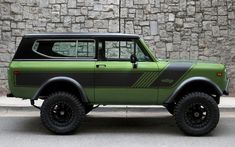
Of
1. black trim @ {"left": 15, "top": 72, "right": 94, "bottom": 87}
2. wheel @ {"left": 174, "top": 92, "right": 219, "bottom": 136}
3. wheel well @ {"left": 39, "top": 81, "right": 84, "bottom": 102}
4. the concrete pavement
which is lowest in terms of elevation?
the concrete pavement

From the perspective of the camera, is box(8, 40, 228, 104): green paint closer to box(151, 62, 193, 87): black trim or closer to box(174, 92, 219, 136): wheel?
box(151, 62, 193, 87): black trim

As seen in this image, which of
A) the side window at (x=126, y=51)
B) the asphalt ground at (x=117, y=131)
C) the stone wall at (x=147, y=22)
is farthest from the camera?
the stone wall at (x=147, y=22)

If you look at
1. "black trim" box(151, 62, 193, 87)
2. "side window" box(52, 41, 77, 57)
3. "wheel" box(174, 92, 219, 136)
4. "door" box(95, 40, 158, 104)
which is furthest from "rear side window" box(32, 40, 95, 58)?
"wheel" box(174, 92, 219, 136)

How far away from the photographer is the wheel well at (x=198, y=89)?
28.3 ft

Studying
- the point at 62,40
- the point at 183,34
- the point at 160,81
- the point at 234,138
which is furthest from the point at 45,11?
the point at 234,138

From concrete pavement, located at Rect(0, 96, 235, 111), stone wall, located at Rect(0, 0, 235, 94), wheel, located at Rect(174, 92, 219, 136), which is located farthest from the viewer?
stone wall, located at Rect(0, 0, 235, 94)

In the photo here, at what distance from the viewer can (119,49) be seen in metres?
8.80

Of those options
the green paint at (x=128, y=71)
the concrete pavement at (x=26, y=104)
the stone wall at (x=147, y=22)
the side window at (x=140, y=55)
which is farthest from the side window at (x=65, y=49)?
the stone wall at (x=147, y=22)

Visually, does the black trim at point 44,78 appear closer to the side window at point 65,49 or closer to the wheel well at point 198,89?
the side window at point 65,49

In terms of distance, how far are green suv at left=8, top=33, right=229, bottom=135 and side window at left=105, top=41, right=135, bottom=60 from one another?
20mm

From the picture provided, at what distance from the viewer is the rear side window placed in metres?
8.84

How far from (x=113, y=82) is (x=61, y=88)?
100 cm

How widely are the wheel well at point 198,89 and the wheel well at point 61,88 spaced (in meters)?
1.80

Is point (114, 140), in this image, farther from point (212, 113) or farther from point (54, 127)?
point (212, 113)
